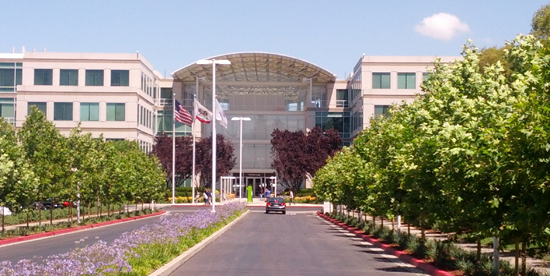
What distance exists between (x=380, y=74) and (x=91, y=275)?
70.9m

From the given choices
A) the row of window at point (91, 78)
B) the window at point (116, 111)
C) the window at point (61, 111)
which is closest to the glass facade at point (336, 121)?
the window at point (116, 111)

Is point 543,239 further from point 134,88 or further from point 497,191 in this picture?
point 134,88

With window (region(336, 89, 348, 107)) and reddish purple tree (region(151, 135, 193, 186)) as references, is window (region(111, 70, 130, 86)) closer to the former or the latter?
reddish purple tree (region(151, 135, 193, 186))

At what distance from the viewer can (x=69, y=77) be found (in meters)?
82.8

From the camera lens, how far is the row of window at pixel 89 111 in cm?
8256

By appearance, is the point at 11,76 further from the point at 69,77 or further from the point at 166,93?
the point at 166,93

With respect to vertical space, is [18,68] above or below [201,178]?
above

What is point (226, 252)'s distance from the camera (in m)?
24.2

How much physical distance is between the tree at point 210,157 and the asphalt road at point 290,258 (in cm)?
5649

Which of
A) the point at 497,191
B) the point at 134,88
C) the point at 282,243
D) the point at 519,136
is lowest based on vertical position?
the point at 282,243

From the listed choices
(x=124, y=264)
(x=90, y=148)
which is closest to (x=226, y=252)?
(x=124, y=264)

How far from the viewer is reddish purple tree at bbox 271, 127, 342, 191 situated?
86.8m

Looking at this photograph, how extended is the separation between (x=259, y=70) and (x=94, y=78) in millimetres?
19314

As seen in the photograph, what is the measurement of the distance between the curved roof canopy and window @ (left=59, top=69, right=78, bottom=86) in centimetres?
1191
